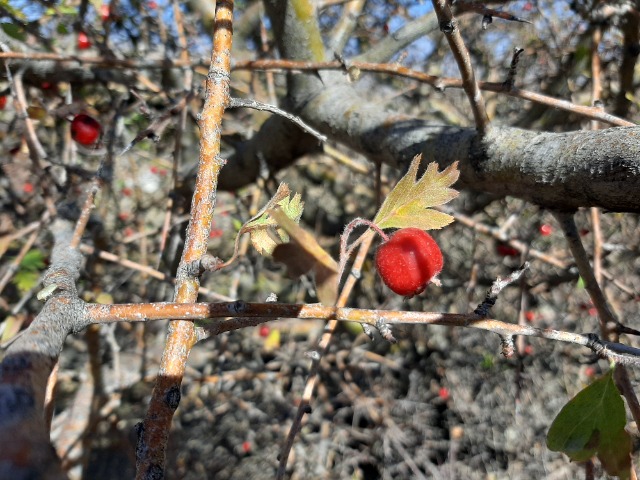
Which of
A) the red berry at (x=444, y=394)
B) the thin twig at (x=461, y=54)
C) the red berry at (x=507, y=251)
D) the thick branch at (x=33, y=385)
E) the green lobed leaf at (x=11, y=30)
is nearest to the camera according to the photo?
the thick branch at (x=33, y=385)

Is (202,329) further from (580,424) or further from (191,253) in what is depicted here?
(580,424)

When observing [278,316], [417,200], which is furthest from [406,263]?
[278,316]

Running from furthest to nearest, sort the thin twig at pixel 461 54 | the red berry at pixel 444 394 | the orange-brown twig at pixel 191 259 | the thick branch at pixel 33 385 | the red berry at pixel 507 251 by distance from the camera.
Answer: the red berry at pixel 444 394, the red berry at pixel 507 251, the thin twig at pixel 461 54, the orange-brown twig at pixel 191 259, the thick branch at pixel 33 385

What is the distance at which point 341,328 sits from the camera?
6.77 feet

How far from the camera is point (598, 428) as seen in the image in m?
0.61

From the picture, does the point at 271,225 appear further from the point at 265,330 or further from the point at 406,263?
the point at 265,330

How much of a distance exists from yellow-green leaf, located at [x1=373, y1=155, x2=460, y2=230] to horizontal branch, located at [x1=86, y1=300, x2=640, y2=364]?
0.10 m

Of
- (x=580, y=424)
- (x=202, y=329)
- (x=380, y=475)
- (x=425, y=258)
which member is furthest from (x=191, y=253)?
(x=380, y=475)

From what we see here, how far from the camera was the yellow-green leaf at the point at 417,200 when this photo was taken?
53 centimetres

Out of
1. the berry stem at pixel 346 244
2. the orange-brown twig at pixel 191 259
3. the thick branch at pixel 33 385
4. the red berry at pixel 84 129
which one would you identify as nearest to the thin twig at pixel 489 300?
the berry stem at pixel 346 244

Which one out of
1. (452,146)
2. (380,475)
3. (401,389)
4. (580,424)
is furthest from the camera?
(401,389)

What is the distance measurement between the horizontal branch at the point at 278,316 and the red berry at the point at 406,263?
0.12 metres

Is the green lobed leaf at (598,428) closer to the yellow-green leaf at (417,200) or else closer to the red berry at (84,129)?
the yellow-green leaf at (417,200)

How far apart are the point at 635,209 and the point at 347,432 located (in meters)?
1.71
